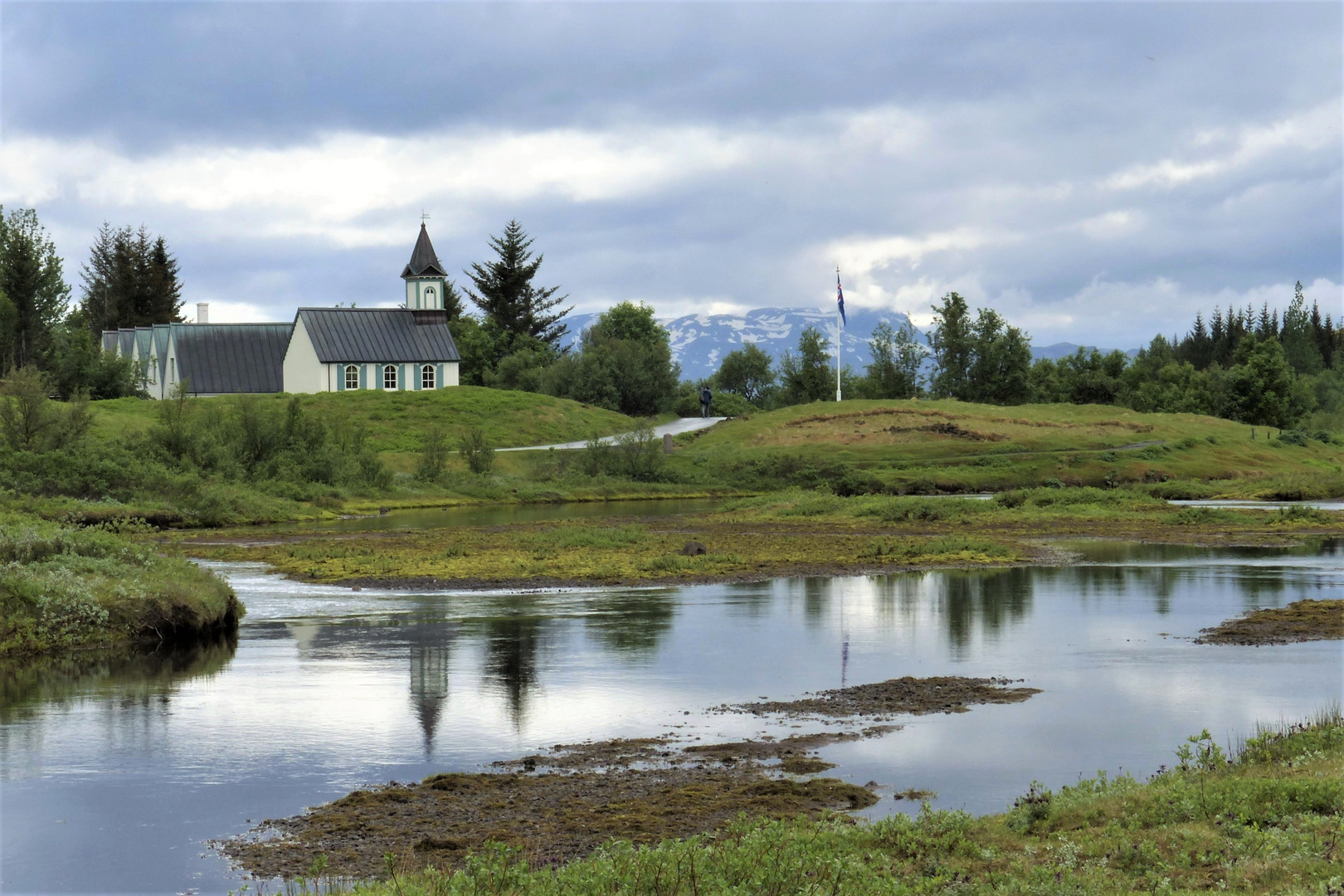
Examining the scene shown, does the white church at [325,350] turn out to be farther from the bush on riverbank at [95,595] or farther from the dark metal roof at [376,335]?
the bush on riverbank at [95,595]

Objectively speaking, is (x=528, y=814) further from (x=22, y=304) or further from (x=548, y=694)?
(x=22, y=304)

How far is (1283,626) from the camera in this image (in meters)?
21.8

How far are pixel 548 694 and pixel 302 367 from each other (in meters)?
81.3

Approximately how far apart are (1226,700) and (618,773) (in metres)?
8.07

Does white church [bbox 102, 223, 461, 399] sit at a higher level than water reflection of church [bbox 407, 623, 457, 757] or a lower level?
higher


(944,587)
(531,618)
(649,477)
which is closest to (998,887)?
(531,618)

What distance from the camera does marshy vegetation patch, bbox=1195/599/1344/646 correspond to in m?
20.8

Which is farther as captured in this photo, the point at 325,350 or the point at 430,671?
the point at 325,350

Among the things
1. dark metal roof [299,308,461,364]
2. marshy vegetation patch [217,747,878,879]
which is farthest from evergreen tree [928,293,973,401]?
marshy vegetation patch [217,747,878,879]

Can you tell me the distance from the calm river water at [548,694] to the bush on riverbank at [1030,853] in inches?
63.0

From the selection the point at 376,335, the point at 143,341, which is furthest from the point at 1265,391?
the point at 143,341

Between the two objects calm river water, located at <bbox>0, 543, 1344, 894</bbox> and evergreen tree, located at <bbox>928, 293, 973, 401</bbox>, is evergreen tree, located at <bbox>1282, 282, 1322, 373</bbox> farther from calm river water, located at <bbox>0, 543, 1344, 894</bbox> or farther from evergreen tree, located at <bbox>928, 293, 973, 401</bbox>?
calm river water, located at <bbox>0, 543, 1344, 894</bbox>

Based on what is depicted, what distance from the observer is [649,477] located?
68.2 meters

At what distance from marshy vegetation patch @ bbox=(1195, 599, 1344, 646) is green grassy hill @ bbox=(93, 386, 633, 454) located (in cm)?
5395
